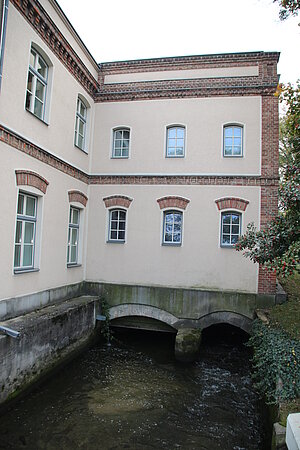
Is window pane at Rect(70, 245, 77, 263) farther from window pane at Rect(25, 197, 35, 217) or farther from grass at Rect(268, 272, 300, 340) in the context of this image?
grass at Rect(268, 272, 300, 340)

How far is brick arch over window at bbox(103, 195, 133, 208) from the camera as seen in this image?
1096 cm

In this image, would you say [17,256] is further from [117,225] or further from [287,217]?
[287,217]

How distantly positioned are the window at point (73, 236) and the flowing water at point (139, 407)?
297cm

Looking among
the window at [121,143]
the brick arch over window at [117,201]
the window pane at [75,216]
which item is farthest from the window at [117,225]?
the window at [121,143]

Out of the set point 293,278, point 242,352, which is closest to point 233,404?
point 242,352

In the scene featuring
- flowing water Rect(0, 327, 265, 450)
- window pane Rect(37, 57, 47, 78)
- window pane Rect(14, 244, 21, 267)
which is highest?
window pane Rect(37, 57, 47, 78)

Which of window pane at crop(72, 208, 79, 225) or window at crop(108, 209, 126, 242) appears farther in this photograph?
window at crop(108, 209, 126, 242)

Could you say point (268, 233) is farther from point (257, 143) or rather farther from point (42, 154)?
point (42, 154)

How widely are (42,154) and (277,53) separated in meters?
8.20

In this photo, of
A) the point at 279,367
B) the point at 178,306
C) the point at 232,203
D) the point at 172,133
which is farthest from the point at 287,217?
the point at 172,133

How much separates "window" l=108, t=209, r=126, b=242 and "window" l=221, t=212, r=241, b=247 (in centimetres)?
335

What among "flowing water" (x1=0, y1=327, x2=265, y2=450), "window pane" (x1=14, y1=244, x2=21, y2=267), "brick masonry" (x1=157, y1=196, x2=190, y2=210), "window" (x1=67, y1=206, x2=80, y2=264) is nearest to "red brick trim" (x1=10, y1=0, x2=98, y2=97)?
"window" (x1=67, y1=206, x2=80, y2=264)

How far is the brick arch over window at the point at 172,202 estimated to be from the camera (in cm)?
1059

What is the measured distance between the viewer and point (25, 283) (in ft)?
25.7
